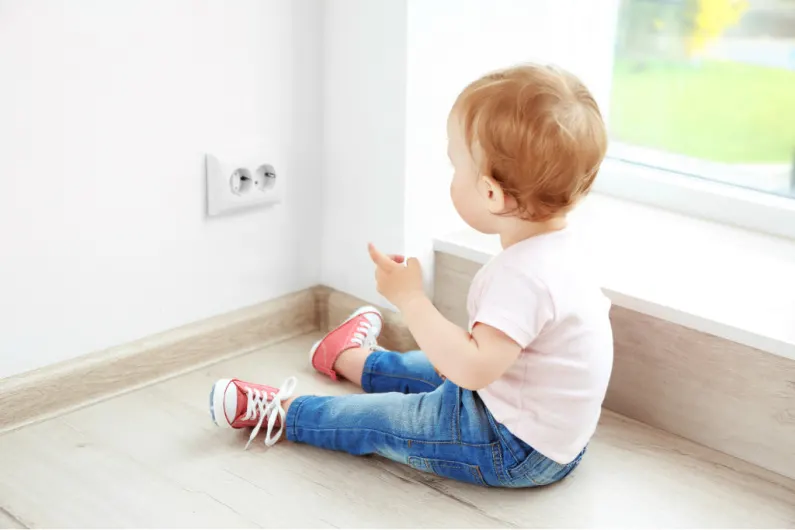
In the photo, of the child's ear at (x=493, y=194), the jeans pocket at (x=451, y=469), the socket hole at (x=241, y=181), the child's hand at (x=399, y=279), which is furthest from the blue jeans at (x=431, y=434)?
the socket hole at (x=241, y=181)

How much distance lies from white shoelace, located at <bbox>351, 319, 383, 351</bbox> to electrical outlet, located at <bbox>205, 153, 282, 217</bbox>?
0.25m

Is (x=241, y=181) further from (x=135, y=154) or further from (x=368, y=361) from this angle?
(x=368, y=361)

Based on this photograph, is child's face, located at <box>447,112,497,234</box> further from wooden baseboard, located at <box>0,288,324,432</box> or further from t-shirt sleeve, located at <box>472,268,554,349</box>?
wooden baseboard, located at <box>0,288,324,432</box>

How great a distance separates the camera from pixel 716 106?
176 centimetres

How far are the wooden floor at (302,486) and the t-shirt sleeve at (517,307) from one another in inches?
9.4

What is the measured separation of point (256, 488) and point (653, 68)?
1058 millimetres

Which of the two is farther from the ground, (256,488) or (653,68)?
(653,68)

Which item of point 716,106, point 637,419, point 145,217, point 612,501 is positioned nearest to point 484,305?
point 612,501

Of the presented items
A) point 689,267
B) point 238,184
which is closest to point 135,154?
point 238,184

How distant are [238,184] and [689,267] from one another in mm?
706

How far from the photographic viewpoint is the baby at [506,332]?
1.14 meters

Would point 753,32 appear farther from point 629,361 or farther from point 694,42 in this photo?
point 629,361

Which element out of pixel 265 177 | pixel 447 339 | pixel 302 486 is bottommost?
pixel 302 486

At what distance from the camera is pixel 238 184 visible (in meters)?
1.57
